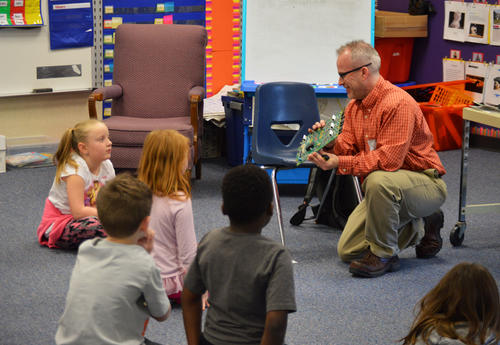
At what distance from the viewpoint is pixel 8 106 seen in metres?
5.21

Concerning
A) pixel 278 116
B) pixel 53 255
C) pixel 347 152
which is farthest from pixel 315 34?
pixel 53 255

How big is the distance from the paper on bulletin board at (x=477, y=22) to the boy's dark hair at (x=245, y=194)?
14.3ft

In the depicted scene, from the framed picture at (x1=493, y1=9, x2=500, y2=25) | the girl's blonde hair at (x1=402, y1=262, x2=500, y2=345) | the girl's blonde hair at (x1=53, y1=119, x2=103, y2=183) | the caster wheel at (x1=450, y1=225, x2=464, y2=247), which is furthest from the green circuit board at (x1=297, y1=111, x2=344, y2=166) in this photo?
the framed picture at (x1=493, y1=9, x2=500, y2=25)

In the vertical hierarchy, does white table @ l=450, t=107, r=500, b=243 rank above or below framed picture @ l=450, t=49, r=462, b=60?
below

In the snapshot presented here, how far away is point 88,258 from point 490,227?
8.57 feet

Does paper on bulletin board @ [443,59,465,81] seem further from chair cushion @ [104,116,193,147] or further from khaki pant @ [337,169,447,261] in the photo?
khaki pant @ [337,169,447,261]

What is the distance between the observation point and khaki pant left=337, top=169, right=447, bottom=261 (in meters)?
3.03

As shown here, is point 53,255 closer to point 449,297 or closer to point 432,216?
point 432,216

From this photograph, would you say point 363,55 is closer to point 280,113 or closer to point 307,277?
point 280,113

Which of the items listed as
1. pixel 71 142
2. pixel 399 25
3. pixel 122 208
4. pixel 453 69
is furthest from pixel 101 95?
pixel 453 69

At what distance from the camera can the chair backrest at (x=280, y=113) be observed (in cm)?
369

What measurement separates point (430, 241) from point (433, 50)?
3.09 meters

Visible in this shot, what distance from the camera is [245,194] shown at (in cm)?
163

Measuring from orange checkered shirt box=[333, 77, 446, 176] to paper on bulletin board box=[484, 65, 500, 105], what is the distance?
2535 millimetres
